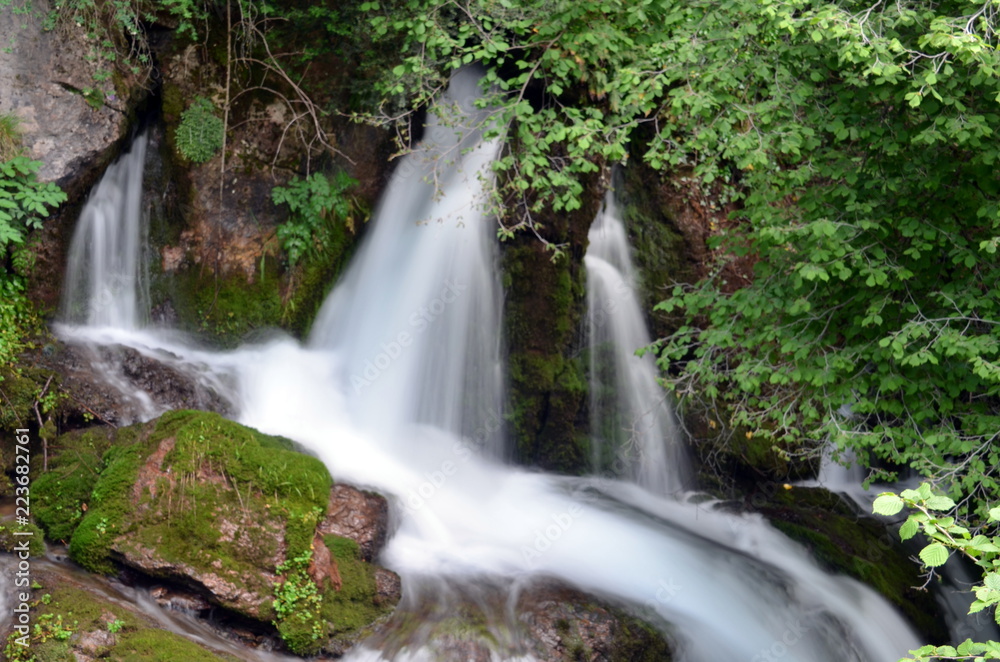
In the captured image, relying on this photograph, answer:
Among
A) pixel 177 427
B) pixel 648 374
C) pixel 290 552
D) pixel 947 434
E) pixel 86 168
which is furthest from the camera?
pixel 648 374

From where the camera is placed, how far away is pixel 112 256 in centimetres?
726

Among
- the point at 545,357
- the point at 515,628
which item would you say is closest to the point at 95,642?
the point at 515,628

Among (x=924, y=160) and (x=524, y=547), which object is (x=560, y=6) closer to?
(x=924, y=160)

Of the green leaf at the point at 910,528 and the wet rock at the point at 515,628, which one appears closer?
the green leaf at the point at 910,528

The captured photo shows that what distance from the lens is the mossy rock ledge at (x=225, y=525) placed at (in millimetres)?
4730

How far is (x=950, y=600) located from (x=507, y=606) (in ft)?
13.1

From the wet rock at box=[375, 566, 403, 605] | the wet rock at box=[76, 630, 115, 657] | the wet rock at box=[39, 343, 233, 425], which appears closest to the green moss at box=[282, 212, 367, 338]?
the wet rock at box=[39, 343, 233, 425]

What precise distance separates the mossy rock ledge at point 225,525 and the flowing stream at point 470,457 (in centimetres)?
48

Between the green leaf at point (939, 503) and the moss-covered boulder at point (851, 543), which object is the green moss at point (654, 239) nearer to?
the moss-covered boulder at point (851, 543)

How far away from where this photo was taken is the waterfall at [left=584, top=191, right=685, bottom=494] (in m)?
7.75

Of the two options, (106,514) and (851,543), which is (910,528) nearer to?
(106,514)

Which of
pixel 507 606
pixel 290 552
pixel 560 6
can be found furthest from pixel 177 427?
pixel 560 6

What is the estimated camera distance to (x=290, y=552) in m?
5.01

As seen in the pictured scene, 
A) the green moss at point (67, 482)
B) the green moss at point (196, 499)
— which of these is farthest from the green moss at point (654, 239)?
the green moss at point (67, 482)
